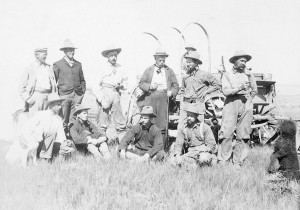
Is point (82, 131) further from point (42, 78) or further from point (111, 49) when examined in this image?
point (111, 49)

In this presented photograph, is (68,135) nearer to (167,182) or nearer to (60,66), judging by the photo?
(60,66)

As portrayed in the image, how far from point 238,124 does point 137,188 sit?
253 centimetres

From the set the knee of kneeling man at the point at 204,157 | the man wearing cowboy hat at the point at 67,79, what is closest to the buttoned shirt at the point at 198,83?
the knee of kneeling man at the point at 204,157

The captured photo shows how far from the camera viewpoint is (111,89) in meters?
7.45

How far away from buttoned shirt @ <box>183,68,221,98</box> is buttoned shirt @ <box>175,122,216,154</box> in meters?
0.86

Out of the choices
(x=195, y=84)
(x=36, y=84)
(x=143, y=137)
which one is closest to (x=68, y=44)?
(x=36, y=84)

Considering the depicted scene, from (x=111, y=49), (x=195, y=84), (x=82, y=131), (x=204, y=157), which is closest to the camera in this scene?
(x=204, y=157)

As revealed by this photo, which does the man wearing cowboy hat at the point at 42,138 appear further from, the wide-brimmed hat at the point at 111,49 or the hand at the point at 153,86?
the hand at the point at 153,86

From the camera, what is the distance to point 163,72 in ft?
23.5

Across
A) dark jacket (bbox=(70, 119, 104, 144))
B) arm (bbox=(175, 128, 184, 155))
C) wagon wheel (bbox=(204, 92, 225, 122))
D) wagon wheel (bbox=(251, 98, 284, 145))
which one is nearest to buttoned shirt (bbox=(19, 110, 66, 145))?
dark jacket (bbox=(70, 119, 104, 144))

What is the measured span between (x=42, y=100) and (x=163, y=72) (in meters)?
2.50

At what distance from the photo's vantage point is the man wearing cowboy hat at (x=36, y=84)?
258 inches

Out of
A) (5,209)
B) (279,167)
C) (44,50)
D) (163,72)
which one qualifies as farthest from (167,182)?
(44,50)

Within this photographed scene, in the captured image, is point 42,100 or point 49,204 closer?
point 49,204
